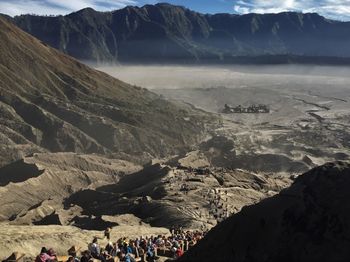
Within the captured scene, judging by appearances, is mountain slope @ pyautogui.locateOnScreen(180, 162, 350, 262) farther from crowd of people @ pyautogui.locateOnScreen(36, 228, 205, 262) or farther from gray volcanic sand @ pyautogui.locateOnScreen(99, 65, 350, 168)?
gray volcanic sand @ pyautogui.locateOnScreen(99, 65, 350, 168)

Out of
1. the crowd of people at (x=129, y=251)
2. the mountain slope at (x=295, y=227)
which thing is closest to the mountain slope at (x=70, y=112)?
the crowd of people at (x=129, y=251)

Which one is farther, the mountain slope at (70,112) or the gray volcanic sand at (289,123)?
the gray volcanic sand at (289,123)

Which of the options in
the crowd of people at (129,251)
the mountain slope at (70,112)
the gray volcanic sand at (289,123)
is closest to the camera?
the crowd of people at (129,251)

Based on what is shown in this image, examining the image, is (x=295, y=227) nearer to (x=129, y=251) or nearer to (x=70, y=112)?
(x=129, y=251)

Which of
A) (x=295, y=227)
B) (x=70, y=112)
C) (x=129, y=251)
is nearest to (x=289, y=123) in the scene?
(x=70, y=112)

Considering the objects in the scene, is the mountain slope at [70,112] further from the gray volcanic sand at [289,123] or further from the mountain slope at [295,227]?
the mountain slope at [295,227]

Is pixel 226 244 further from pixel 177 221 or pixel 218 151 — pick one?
pixel 218 151

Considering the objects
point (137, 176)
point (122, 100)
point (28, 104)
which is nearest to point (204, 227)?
point (137, 176)
